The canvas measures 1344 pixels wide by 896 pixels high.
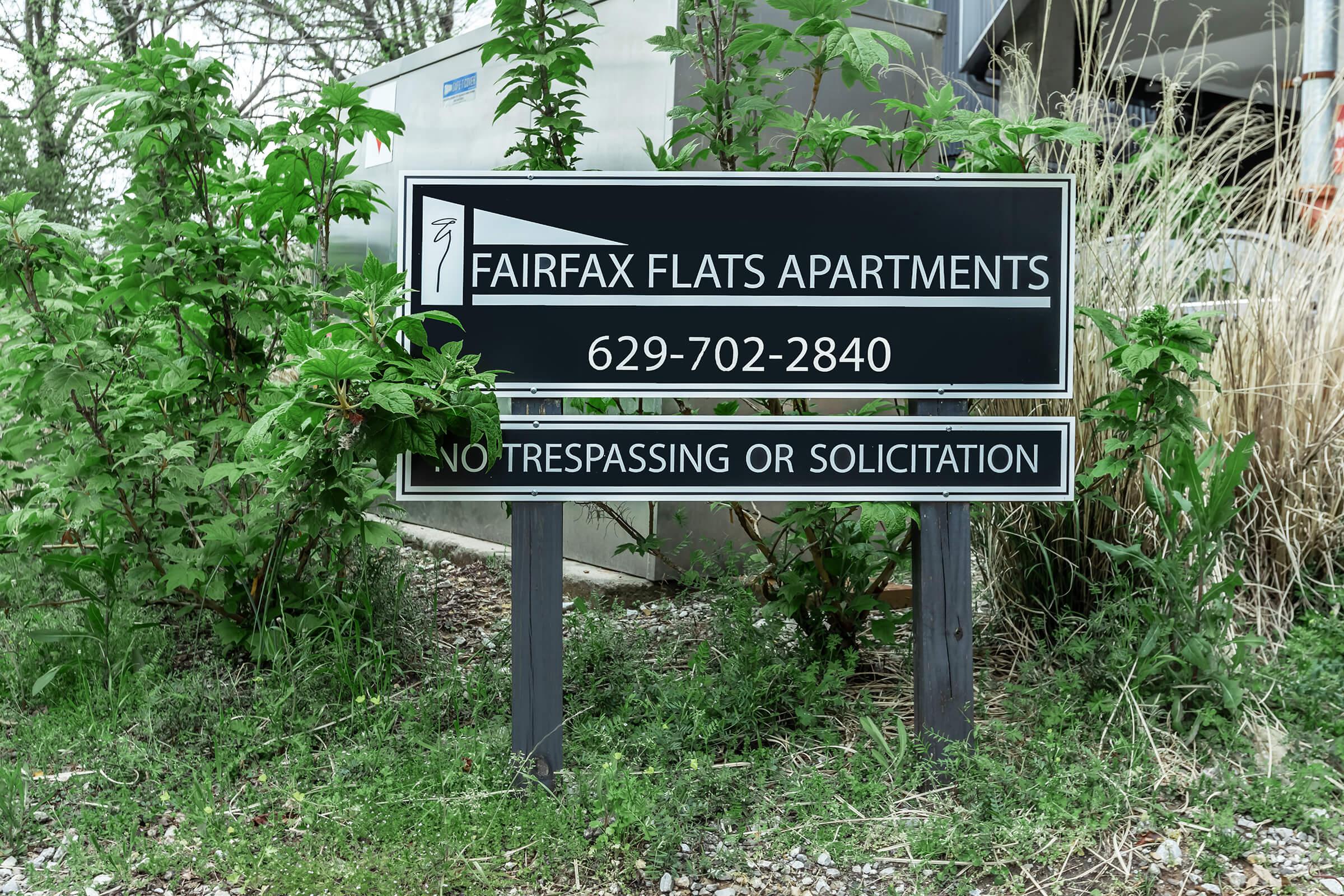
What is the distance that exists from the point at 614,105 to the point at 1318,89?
9.57ft

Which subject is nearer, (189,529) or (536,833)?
(536,833)

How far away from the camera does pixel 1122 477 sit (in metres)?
3.16

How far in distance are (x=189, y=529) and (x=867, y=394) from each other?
206cm

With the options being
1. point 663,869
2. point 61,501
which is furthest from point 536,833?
point 61,501

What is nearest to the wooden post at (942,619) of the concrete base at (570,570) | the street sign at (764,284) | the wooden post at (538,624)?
the street sign at (764,284)

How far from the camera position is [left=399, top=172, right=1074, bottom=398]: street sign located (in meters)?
2.57

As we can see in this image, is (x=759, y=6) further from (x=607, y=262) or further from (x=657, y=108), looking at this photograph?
(x=607, y=262)

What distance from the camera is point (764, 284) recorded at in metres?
2.60

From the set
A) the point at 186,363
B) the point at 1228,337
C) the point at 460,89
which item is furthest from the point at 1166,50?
the point at 186,363

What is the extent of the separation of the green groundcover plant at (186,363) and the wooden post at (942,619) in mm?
1204

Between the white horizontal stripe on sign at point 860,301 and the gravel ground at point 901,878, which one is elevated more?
the white horizontal stripe on sign at point 860,301

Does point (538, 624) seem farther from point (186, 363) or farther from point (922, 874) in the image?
point (186, 363)

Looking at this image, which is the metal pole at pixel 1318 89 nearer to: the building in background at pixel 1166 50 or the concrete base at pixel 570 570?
the building in background at pixel 1166 50

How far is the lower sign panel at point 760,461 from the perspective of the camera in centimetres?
255
